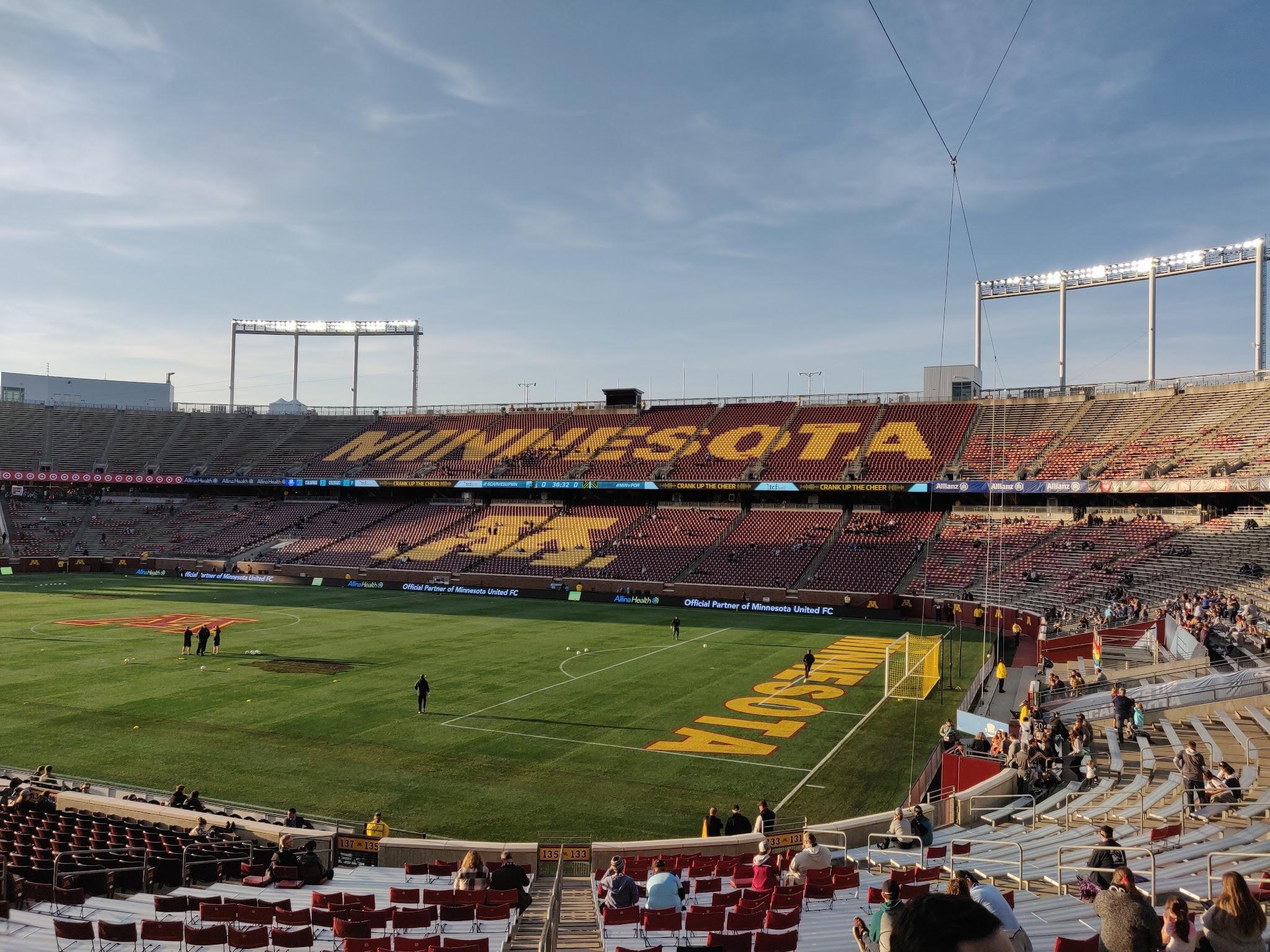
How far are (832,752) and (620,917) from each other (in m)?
14.4

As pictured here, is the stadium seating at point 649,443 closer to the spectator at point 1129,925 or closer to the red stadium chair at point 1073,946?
the red stadium chair at point 1073,946

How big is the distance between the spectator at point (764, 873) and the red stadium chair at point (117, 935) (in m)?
7.81

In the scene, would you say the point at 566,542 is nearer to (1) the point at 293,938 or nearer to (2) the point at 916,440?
(2) the point at 916,440

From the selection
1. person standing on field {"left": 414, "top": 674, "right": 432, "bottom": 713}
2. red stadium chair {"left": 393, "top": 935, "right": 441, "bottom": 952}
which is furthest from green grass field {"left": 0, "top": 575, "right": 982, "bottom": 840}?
red stadium chair {"left": 393, "top": 935, "right": 441, "bottom": 952}

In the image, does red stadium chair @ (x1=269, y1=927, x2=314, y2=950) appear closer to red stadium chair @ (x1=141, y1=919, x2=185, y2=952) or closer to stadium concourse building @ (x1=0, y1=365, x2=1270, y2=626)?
red stadium chair @ (x1=141, y1=919, x2=185, y2=952)

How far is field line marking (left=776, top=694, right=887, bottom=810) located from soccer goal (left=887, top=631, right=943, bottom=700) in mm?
996

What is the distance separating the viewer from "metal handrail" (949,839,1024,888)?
12.1 meters

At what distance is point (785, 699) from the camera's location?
99.4 feet

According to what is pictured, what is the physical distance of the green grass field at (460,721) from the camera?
2039cm

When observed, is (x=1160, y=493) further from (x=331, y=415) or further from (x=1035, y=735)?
(x=331, y=415)

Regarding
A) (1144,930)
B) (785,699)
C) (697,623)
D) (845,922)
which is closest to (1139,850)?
(845,922)

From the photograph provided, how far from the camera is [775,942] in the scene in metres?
9.18

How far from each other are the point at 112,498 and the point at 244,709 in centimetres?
6964

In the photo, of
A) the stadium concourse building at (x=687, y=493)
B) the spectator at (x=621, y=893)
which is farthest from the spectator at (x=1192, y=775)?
the stadium concourse building at (x=687, y=493)
